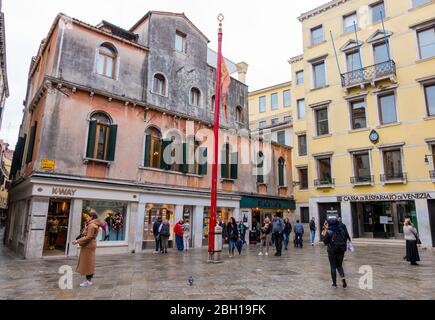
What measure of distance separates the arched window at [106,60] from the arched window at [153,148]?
360cm

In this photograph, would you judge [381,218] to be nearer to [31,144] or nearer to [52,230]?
[52,230]

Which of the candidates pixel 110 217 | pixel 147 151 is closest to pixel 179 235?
pixel 110 217

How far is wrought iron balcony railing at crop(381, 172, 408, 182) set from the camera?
18867mm

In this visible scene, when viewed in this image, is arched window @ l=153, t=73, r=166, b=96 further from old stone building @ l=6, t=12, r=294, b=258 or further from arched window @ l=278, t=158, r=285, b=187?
arched window @ l=278, t=158, r=285, b=187

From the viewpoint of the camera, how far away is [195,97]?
1995cm

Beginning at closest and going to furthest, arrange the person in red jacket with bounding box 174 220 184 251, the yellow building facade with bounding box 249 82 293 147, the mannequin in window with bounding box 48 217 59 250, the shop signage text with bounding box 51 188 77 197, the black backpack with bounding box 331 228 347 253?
the black backpack with bounding box 331 228 347 253
the shop signage text with bounding box 51 188 77 197
the mannequin in window with bounding box 48 217 59 250
the person in red jacket with bounding box 174 220 184 251
the yellow building facade with bounding box 249 82 293 147

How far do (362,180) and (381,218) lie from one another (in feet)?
8.99

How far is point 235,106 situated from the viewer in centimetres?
2258

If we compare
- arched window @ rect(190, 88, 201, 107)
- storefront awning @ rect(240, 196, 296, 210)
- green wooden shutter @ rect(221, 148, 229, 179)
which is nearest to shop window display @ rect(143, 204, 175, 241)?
green wooden shutter @ rect(221, 148, 229, 179)

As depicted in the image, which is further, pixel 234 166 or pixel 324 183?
pixel 324 183

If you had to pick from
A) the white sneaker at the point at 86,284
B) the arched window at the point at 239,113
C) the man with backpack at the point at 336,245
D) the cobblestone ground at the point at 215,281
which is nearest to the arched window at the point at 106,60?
the cobblestone ground at the point at 215,281

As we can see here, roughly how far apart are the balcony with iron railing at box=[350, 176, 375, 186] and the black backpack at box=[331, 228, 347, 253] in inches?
574

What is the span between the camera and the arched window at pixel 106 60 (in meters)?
15.6

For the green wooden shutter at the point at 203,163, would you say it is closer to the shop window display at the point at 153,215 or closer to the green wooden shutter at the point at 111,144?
the shop window display at the point at 153,215
